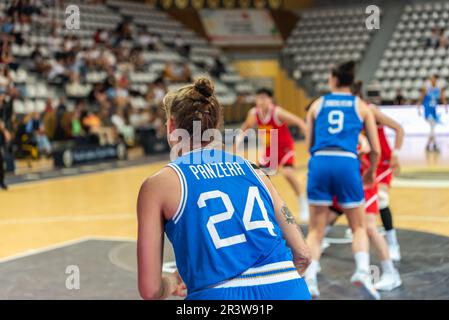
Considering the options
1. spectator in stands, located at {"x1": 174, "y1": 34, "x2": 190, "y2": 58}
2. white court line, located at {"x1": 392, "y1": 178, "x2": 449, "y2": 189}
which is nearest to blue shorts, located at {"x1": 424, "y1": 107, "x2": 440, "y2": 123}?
white court line, located at {"x1": 392, "y1": 178, "x2": 449, "y2": 189}

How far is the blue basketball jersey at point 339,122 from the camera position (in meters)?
5.67

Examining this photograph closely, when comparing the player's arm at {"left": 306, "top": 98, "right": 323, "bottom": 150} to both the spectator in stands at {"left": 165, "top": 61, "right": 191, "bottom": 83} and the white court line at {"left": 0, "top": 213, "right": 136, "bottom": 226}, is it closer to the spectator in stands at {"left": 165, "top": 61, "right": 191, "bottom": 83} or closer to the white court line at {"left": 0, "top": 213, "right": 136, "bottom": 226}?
the white court line at {"left": 0, "top": 213, "right": 136, "bottom": 226}

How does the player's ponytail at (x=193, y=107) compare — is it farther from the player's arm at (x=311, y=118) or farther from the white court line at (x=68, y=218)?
the white court line at (x=68, y=218)

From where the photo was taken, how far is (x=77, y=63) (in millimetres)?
19734

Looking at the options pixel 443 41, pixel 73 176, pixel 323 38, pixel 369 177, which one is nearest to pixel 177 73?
pixel 323 38

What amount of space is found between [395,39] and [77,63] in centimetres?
1236

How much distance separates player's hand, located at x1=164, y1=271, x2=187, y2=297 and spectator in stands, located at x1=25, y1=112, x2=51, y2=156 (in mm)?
14329

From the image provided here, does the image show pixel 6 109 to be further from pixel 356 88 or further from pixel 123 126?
pixel 356 88

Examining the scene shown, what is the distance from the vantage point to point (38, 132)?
16812 mm

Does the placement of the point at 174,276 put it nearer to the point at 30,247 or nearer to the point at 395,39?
the point at 30,247

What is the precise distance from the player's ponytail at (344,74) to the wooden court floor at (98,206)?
3.21 meters

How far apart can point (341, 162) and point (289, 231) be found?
123 inches

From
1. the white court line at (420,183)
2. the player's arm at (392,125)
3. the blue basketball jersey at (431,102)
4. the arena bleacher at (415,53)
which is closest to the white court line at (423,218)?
the player's arm at (392,125)

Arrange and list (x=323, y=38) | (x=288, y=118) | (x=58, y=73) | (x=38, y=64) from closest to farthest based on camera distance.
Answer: (x=288, y=118) → (x=38, y=64) → (x=58, y=73) → (x=323, y=38)
